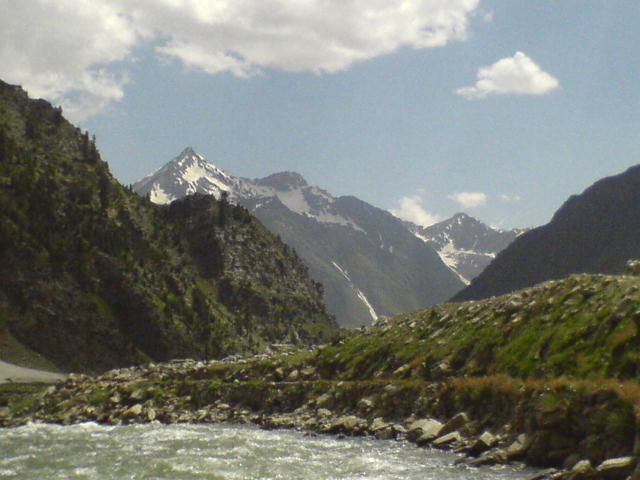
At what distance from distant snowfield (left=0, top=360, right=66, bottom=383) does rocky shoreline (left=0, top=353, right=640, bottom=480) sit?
6905cm

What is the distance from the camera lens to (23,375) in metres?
136

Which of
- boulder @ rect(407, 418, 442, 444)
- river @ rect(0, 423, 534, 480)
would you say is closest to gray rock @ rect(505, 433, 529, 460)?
river @ rect(0, 423, 534, 480)

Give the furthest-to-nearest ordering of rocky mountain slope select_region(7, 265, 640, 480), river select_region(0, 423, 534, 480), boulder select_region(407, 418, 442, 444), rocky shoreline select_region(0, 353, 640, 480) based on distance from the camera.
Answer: boulder select_region(407, 418, 442, 444), river select_region(0, 423, 534, 480), rocky mountain slope select_region(7, 265, 640, 480), rocky shoreline select_region(0, 353, 640, 480)

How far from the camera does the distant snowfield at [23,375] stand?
424 feet

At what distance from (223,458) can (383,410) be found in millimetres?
10656

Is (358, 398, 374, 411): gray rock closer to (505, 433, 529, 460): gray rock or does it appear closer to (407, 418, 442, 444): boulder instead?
(407, 418, 442, 444): boulder

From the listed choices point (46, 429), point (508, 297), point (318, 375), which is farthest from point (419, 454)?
point (46, 429)

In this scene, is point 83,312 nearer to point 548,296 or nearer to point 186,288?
point 186,288

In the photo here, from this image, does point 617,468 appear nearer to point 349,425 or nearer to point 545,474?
point 545,474

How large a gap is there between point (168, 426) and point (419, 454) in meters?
20.3

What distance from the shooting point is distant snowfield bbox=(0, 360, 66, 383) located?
129250mm

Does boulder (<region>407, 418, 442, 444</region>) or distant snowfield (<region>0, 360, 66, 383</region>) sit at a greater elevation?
boulder (<region>407, 418, 442, 444</region>)

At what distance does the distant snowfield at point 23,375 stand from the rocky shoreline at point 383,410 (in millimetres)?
69051

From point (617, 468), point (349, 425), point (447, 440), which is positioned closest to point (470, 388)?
point (447, 440)
